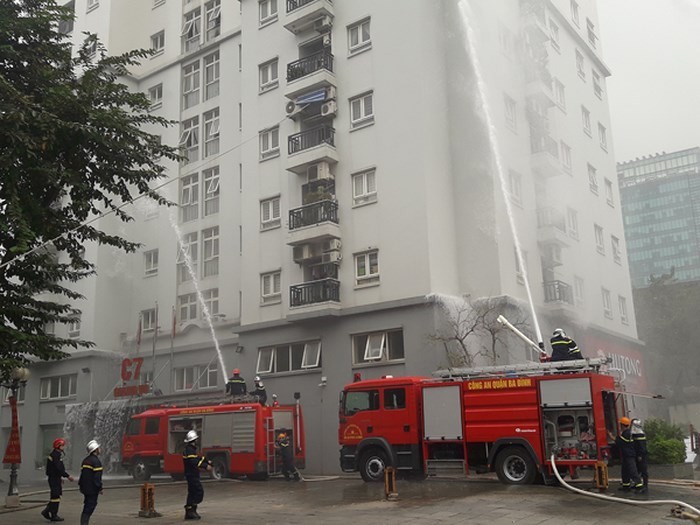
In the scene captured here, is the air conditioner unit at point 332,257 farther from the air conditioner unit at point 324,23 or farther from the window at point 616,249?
the window at point 616,249

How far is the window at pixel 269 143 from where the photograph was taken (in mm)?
31239

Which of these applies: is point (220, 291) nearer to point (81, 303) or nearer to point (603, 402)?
point (81, 303)

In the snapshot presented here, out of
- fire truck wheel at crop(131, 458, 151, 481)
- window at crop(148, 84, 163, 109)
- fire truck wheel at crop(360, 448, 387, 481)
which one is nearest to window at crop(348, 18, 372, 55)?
window at crop(148, 84, 163, 109)

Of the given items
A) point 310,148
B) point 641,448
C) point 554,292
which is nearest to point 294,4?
point 310,148

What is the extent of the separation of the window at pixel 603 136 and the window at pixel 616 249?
5140 mm

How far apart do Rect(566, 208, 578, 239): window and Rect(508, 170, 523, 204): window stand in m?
4.13

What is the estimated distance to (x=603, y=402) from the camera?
1686cm

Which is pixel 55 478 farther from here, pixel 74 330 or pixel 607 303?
pixel 607 303

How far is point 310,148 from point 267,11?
8.69m

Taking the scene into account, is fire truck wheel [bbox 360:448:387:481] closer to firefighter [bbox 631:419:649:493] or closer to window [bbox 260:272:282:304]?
firefighter [bbox 631:419:649:493]

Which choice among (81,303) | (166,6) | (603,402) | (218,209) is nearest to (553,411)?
(603,402)

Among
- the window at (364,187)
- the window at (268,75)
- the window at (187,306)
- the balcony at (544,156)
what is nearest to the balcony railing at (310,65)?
the window at (268,75)

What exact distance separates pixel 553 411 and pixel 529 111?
1716 cm

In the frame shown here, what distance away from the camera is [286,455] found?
73.5 ft
